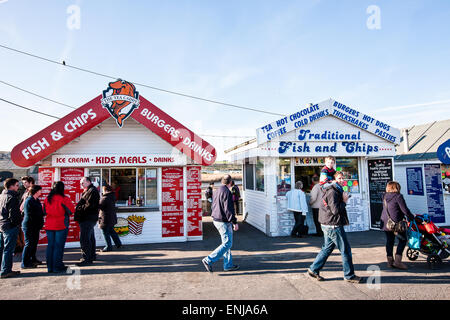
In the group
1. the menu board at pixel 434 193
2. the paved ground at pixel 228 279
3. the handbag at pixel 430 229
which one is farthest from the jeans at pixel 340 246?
the menu board at pixel 434 193

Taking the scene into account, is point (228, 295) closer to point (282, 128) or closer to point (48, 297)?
point (48, 297)

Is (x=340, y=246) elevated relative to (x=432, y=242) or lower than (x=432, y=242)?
elevated

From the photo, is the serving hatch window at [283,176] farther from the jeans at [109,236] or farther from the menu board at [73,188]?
the menu board at [73,188]

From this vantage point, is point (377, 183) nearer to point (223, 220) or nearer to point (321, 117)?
point (321, 117)

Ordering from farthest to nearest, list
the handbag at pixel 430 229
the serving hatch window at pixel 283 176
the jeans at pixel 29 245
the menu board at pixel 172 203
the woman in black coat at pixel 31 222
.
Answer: the serving hatch window at pixel 283 176 → the menu board at pixel 172 203 → the jeans at pixel 29 245 → the woman in black coat at pixel 31 222 → the handbag at pixel 430 229

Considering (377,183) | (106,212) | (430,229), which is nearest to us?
(430,229)

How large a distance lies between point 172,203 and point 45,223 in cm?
328

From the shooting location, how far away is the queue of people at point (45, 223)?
16.8ft

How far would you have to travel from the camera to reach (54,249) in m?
5.46

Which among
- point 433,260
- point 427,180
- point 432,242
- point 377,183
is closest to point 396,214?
point 432,242

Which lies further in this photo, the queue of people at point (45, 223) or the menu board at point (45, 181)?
the menu board at point (45, 181)

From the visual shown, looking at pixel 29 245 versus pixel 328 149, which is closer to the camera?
pixel 29 245
